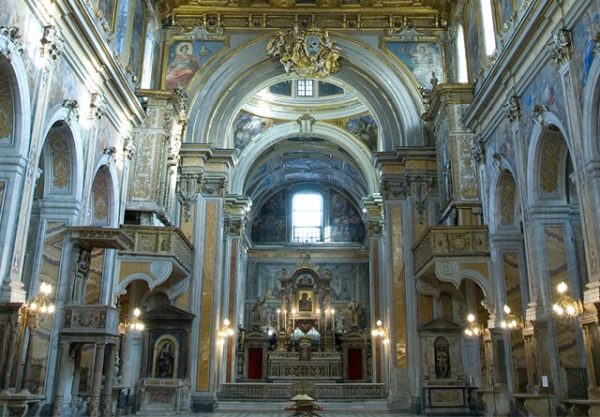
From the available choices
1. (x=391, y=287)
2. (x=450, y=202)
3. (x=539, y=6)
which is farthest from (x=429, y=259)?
(x=539, y=6)

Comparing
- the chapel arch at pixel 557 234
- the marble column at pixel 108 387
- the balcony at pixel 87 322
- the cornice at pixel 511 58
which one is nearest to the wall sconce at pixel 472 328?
the chapel arch at pixel 557 234

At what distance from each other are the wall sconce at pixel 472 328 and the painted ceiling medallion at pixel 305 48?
10.6 metres

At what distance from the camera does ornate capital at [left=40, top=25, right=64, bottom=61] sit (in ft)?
36.3

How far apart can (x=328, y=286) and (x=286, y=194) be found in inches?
311

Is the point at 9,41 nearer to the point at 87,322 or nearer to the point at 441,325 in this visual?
the point at 87,322

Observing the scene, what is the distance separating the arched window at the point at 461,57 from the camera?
19750 millimetres

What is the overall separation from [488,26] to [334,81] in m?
7.31

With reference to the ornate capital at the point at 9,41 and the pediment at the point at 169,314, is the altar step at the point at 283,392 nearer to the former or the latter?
the pediment at the point at 169,314

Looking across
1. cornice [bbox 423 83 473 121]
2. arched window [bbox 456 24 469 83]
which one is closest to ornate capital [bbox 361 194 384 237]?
arched window [bbox 456 24 469 83]

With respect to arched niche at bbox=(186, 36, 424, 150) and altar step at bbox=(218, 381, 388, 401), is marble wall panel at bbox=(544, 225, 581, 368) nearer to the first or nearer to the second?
arched niche at bbox=(186, 36, 424, 150)

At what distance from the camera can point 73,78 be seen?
1298 cm

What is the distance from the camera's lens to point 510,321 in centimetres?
1410

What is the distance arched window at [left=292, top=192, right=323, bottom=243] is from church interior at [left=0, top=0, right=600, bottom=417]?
992cm

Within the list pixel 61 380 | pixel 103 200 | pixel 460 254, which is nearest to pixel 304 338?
pixel 460 254
